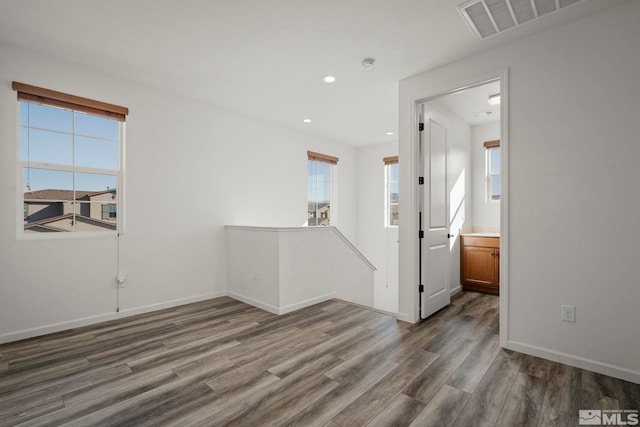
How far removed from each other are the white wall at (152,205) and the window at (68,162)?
0.11 metres

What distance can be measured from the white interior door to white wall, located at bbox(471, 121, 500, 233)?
161 cm

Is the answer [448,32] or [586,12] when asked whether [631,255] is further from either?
[448,32]

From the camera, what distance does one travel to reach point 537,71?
2.52 m

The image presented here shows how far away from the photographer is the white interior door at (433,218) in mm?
3373

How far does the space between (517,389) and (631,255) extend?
4.14ft

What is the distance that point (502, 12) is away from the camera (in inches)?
89.0

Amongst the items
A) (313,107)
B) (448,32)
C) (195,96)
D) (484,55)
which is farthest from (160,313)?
(484,55)

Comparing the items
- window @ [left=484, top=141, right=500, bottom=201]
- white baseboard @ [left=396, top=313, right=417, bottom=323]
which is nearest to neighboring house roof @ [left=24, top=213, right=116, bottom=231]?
white baseboard @ [left=396, top=313, right=417, bottom=323]

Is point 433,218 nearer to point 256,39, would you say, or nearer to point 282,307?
point 282,307

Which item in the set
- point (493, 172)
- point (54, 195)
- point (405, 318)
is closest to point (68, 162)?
point (54, 195)

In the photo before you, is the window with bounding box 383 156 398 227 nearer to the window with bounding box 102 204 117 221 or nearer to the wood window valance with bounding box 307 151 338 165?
the wood window valance with bounding box 307 151 338 165

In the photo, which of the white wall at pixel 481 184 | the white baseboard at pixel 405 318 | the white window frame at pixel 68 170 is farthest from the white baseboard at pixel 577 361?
the white window frame at pixel 68 170
